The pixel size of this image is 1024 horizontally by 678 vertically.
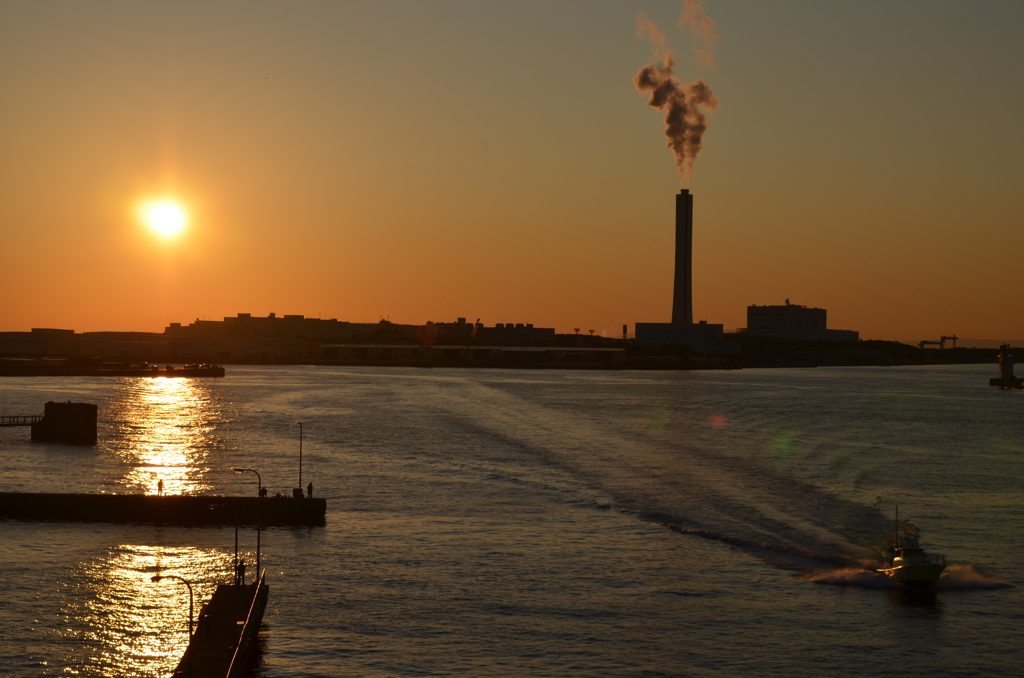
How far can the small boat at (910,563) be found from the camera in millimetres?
44750

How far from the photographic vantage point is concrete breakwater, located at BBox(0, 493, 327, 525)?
56.9 metres

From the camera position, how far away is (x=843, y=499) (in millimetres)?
64562

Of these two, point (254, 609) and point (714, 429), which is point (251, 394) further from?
point (254, 609)

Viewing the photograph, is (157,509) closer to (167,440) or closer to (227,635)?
(227,635)

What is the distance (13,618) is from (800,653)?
27.6 meters

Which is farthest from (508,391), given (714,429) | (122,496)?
(122,496)

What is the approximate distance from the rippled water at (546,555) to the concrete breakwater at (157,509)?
1626 mm

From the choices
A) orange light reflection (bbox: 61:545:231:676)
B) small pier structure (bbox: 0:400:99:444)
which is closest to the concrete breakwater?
orange light reflection (bbox: 61:545:231:676)

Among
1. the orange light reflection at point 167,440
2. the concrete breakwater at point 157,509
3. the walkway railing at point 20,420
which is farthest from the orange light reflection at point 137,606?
the walkway railing at point 20,420

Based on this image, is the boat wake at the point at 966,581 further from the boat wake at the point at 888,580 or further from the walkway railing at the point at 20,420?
the walkway railing at the point at 20,420

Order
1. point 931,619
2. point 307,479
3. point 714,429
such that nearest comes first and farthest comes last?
point 931,619 < point 307,479 < point 714,429

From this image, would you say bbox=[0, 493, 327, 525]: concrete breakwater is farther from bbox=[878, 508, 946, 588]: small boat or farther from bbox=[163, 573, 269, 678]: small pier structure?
bbox=[878, 508, 946, 588]: small boat

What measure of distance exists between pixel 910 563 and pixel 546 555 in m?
15.7

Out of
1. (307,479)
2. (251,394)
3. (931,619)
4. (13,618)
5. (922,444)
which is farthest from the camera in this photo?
(251,394)
